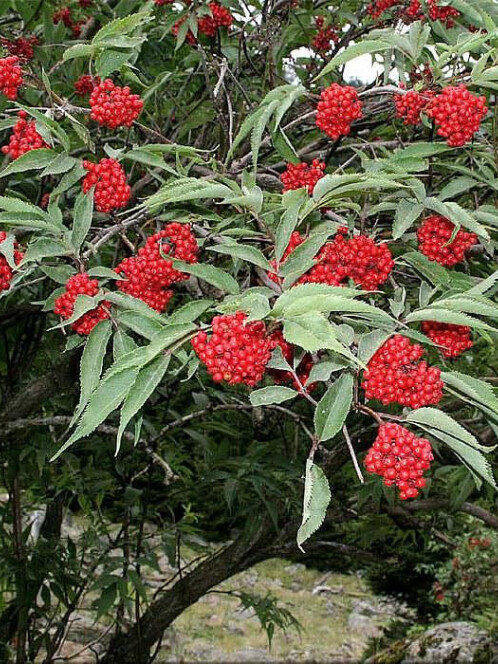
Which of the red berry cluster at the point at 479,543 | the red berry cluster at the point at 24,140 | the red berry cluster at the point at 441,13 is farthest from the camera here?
the red berry cluster at the point at 479,543

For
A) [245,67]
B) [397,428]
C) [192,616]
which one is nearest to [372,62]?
[245,67]

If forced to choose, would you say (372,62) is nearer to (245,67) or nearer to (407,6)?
(245,67)

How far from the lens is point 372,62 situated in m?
3.27

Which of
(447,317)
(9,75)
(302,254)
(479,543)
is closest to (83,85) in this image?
(9,75)

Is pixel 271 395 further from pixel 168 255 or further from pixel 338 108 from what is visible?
pixel 338 108

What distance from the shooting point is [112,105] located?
1826 millimetres

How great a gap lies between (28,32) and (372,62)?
4.79 feet

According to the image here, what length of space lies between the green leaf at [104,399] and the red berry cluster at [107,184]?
1.78ft

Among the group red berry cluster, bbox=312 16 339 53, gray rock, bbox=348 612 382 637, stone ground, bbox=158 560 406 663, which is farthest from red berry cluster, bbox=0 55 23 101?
gray rock, bbox=348 612 382 637

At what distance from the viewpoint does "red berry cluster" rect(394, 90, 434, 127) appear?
190cm

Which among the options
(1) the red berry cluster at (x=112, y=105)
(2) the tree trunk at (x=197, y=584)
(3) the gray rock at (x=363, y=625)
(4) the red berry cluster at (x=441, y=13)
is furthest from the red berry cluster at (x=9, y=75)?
(3) the gray rock at (x=363, y=625)

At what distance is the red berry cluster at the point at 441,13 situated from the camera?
2301 mm

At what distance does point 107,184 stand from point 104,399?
619mm

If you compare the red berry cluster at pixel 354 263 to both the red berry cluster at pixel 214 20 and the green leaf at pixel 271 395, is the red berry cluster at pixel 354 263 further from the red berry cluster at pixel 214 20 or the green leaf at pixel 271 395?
the red berry cluster at pixel 214 20
